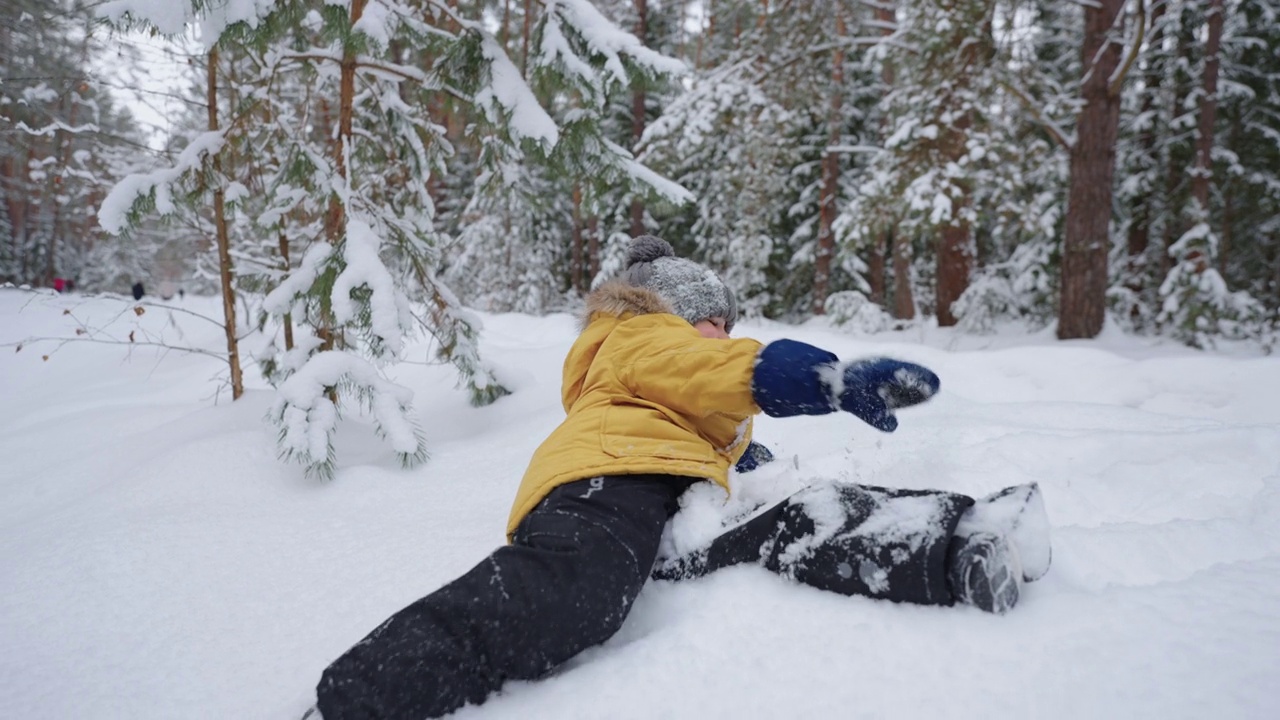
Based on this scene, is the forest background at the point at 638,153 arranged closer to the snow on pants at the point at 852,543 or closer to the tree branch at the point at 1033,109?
the tree branch at the point at 1033,109

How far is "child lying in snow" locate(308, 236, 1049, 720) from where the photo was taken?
3.89ft

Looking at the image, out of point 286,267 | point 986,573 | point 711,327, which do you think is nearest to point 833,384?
point 986,573

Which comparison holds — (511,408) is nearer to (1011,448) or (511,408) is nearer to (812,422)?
(812,422)

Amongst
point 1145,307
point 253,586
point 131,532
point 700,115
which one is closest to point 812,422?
point 253,586

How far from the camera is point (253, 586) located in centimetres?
214

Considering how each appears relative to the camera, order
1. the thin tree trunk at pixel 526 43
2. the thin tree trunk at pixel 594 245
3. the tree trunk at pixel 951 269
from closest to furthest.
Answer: the thin tree trunk at pixel 526 43 < the tree trunk at pixel 951 269 < the thin tree trunk at pixel 594 245

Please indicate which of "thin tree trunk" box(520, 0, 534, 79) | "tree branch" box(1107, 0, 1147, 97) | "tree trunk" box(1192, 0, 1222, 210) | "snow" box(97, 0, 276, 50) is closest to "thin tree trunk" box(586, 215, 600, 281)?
"thin tree trunk" box(520, 0, 534, 79)

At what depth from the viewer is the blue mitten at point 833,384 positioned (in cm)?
131

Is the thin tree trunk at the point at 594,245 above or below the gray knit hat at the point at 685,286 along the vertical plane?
above

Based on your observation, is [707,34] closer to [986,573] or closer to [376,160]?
[376,160]

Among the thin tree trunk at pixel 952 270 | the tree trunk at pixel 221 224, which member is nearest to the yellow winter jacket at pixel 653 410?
→ the tree trunk at pixel 221 224

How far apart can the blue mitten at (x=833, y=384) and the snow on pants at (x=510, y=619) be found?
1.58ft

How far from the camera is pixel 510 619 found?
1.25 m

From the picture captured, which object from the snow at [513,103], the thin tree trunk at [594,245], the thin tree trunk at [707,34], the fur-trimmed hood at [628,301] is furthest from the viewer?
the thin tree trunk at [594,245]
